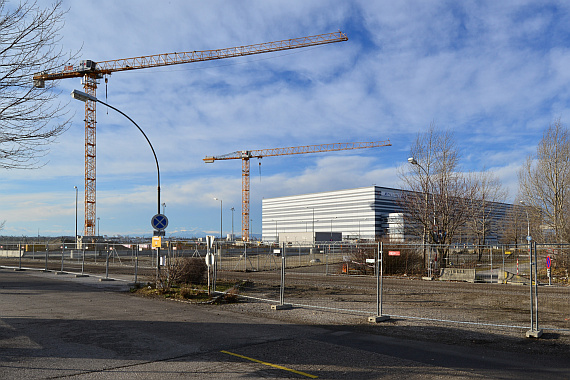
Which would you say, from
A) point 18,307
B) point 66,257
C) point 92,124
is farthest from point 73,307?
point 92,124

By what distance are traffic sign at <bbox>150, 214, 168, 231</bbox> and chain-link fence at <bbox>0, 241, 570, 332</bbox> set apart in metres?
1.26

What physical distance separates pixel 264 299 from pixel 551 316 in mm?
8950

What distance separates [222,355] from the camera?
27.8ft

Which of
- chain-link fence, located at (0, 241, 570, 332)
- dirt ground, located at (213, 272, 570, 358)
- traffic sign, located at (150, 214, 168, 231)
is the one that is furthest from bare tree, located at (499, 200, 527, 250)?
traffic sign, located at (150, 214, 168, 231)

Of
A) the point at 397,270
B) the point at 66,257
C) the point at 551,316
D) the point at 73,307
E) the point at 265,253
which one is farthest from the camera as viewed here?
the point at 66,257

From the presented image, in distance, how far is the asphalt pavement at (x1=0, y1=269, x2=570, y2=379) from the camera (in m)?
7.38

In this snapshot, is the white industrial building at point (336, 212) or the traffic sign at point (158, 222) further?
the white industrial building at point (336, 212)

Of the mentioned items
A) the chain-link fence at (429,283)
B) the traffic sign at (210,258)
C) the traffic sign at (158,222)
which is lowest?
the chain-link fence at (429,283)

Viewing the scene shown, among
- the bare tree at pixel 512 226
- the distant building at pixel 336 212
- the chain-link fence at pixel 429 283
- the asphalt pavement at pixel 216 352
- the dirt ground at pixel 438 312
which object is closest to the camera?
the asphalt pavement at pixel 216 352

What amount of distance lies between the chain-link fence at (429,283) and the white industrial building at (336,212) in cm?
7650

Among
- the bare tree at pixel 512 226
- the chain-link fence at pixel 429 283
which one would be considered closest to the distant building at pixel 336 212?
the bare tree at pixel 512 226

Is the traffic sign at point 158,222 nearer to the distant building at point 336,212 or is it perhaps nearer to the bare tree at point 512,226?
the bare tree at point 512,226

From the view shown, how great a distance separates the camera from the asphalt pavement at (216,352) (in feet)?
24.2

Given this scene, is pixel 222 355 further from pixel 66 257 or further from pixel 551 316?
pixel 66 257
